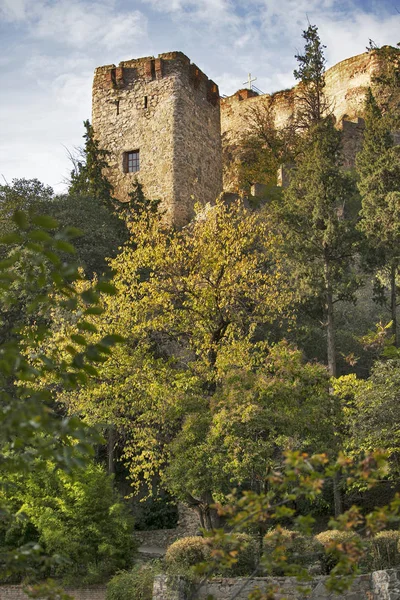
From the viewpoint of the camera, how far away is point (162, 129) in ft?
131

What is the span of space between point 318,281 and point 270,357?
24.0ft

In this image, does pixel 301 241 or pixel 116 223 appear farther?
pixel 116 223

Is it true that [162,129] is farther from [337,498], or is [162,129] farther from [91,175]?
[337,498]

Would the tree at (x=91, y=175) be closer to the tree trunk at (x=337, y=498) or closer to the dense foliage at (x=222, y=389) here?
the dense foliage at (x=222, y=389)

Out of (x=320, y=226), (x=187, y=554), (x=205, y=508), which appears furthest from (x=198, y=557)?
(x=320, y=226)

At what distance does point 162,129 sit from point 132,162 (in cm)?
207

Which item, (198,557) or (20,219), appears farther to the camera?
(198,557)

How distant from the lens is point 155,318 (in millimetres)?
22484

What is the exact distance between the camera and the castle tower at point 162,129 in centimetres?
3941

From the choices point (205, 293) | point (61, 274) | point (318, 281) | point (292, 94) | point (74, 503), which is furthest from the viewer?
point (292, 94)

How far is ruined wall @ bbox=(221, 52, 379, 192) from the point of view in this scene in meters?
50.5

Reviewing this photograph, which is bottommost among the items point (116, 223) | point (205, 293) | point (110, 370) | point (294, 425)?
point (294, 425)

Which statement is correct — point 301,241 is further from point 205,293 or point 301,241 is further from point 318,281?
point 205,293

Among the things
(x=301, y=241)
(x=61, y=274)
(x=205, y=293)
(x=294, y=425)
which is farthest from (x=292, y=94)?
(x=61, y=274)
